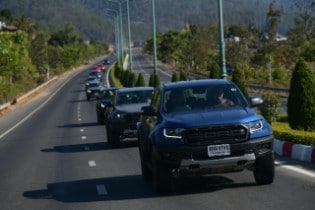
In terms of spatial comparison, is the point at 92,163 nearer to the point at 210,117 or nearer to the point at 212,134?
the point at 210,117

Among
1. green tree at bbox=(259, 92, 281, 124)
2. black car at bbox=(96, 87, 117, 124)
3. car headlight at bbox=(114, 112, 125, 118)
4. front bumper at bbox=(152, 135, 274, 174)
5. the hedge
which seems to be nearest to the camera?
front bumper at bbox=(152, 135, 274, 174)

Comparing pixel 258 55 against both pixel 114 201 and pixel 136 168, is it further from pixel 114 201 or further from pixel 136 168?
pixel 114 201

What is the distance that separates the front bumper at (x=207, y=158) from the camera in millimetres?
12305

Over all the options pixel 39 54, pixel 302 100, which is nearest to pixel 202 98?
pixel 302 100

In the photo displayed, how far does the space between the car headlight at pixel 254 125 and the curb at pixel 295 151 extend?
13.3 ft

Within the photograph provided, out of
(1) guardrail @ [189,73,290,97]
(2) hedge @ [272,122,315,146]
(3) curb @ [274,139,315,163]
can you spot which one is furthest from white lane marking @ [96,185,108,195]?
(1) guardrail @ [189,73,290,97]

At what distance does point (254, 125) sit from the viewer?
495 inches

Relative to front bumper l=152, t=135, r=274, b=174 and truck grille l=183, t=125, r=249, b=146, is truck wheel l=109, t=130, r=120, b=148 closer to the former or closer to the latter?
front bumper l=152, t=135, r=274, b=174

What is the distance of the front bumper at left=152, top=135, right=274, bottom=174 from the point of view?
12305 mm

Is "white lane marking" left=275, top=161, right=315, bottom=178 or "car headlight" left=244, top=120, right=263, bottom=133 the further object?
"white lane marking" left=275, top=161, right=315, bottom=178

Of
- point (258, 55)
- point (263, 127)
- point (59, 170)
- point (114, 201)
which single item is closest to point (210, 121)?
point (263, 127)

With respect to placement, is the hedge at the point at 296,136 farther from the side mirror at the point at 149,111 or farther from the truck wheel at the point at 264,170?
the side mirror at the point at 149,111

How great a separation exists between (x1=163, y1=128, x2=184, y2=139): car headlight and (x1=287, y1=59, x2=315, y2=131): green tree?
9.00 metres

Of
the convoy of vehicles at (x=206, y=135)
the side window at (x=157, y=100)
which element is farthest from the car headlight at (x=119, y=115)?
the convoy of vehicles at (x=206, y=135)
